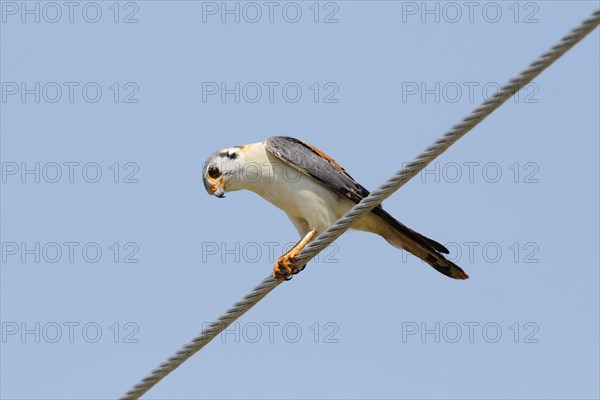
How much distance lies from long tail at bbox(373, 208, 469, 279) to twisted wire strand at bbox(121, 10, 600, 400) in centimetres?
143

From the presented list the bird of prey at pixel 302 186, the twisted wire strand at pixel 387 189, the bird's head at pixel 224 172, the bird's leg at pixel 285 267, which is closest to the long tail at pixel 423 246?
the bird of prey at pixel 302 186

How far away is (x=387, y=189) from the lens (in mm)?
6238

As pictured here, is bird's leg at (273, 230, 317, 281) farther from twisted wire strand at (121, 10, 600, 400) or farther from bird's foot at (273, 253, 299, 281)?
twisted wire strand at (121, 10, 600, 400)

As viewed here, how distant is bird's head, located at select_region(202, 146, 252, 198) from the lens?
8641 millimetres

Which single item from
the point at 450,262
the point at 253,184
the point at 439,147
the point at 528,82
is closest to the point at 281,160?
the point at 253,184

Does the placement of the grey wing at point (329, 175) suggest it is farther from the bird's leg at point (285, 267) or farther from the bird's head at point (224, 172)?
the bird's leg at point (285, 267)

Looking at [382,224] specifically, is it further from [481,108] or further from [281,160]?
[481,108]

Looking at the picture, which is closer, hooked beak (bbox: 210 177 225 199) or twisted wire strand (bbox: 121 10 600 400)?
twisted wire strand (bbox: 121 10 600 400)

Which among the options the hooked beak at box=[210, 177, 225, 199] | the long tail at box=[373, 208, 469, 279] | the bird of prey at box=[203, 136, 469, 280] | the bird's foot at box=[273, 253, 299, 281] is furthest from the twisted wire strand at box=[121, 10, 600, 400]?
the hooked beak at box=[210, 177, 225, 199]

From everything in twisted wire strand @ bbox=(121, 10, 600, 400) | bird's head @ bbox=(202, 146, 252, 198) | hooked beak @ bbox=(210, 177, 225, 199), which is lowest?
twisted wire strand @ bbox=(121, 10, 600, 400)

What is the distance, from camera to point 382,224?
28.7 feet

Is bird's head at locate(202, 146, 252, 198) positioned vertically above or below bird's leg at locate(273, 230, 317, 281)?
above

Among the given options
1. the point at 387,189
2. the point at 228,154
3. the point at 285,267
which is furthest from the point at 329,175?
the point at 387,189

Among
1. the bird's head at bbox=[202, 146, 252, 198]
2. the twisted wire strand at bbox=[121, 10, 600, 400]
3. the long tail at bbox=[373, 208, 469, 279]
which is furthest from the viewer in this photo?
the bird's head at bbox=[202, 146, 252, 198]
